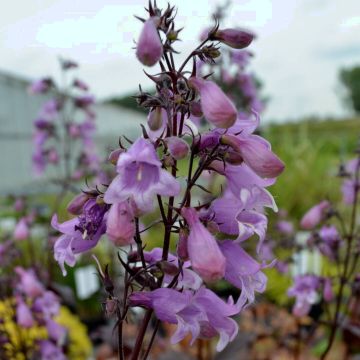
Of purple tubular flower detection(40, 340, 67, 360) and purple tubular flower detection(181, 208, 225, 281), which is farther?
purple tubular flower detection(40, 340, 67, 360)

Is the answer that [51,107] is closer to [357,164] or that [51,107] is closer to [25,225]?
[25,225]

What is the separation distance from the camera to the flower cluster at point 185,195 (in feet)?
3.27

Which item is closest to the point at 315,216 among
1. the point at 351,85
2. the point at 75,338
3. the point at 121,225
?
the point at 121,225

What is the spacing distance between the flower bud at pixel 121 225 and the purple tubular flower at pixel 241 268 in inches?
8.9

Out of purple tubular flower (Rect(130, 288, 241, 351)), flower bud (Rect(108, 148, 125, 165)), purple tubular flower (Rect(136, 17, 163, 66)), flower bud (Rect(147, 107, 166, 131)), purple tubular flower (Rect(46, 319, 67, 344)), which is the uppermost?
purple tubular flower (Rect(136, 17, 163, 66))

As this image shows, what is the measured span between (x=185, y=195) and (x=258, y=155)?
19 centimetres

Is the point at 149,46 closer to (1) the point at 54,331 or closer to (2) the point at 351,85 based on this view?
(1) the point at 54,331

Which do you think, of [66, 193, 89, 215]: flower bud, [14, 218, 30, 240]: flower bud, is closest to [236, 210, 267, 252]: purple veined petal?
[66, 193, 89, 215]: flower bud

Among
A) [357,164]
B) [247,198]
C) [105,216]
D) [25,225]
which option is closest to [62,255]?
[105,216]

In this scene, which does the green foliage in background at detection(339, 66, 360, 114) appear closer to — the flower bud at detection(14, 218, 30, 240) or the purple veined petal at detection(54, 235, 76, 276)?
the flower bud at detection(14, 218, 30, 240)

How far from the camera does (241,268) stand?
1.09 metres

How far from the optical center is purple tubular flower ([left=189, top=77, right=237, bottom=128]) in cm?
99

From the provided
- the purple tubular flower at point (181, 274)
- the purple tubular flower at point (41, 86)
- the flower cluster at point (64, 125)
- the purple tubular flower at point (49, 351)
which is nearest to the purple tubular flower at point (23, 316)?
the purple tubular flower at point (49, 351)

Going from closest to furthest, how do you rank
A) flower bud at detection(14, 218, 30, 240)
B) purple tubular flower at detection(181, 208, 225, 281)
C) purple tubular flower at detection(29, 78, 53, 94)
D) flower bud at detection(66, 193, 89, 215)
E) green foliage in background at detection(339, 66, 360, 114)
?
purple tubular flower at detection(181, 208, 225, 281)
flower bud at detection(66, 193, 89, 215)
flower bud at detection(14, 218, 30, 240)
purple tubular flower at detection(29, 78, 53, 94)
green foliage in background at detection(339, 66, 360, 114)
